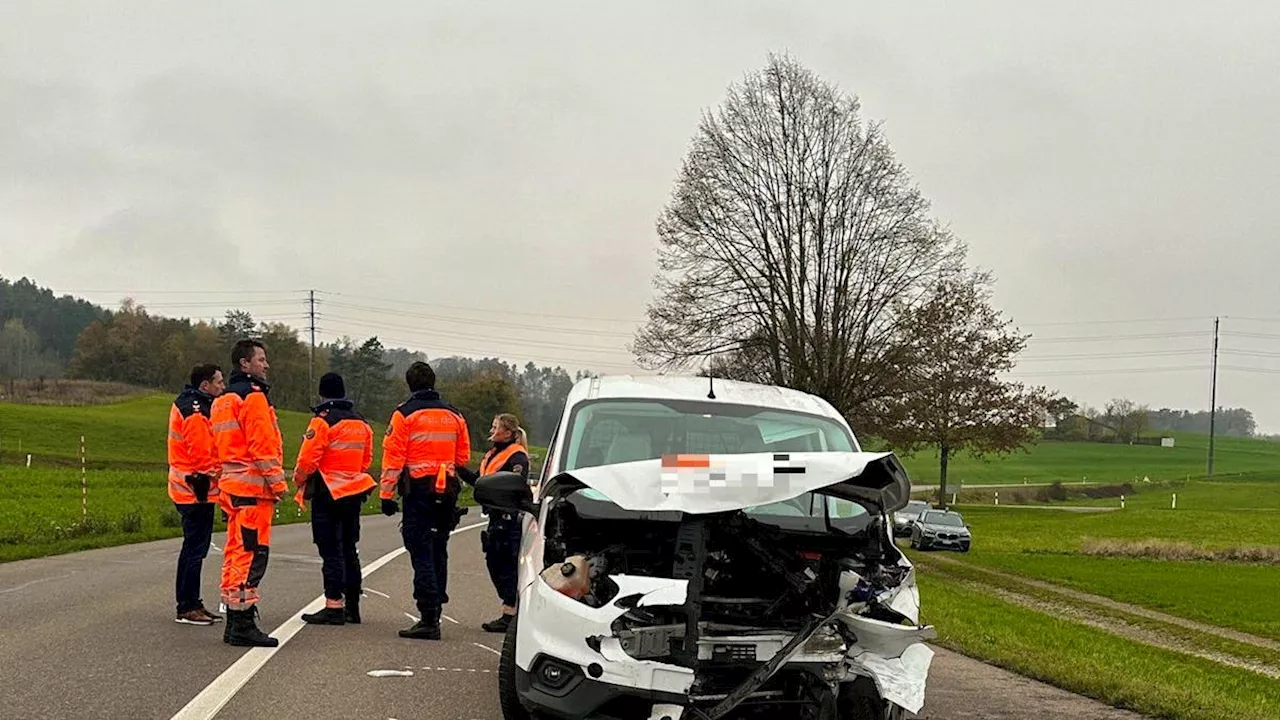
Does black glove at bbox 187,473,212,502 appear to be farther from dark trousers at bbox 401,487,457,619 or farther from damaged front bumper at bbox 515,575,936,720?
damaged front bumper at bbox 515,575,936,720

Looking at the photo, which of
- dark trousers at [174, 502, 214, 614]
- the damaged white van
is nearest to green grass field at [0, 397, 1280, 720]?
the damaged white van

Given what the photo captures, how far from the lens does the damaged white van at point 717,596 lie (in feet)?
15.5

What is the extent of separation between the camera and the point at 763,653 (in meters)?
4.85

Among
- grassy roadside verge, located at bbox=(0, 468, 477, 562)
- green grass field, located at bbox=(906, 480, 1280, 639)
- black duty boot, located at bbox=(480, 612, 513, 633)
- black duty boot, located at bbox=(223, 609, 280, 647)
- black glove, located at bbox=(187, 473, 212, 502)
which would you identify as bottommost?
green grass field, located at bbox=(906, 480, 1280, 639)

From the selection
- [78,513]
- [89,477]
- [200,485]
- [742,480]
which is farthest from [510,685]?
[89,477]

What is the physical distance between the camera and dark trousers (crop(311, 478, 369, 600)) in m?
8.84

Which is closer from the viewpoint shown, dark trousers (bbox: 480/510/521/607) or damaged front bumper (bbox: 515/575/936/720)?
damaged front bumper (bbox: 515/575/936/720)

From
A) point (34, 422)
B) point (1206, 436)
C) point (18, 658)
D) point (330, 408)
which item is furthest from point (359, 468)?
point (1206, 436)

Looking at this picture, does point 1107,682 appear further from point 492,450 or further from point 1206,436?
point 1206,436

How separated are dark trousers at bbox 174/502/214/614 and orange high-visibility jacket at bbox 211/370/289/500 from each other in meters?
1.21

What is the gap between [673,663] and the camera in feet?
15.5

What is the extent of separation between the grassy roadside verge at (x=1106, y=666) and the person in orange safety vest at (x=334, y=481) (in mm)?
5283

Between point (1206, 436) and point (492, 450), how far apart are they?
142978 mm

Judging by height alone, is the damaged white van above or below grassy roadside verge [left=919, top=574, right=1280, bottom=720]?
above
